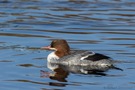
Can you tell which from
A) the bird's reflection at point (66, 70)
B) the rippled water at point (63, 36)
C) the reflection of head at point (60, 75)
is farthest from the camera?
the bird's reflection at point (66, 70)

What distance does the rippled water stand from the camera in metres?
14.4

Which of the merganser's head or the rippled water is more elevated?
the merganser's head

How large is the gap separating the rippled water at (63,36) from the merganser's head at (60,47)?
36 centimetres

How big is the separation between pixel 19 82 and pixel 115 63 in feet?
9.63

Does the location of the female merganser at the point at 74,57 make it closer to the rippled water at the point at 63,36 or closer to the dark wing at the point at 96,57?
the dark wing at the point at 96,57

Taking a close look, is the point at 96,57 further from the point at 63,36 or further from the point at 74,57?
the point at 63,36

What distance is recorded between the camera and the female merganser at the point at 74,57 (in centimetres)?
1622

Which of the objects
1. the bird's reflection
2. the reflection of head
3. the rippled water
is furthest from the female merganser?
the reflection of head

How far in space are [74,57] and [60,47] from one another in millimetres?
597

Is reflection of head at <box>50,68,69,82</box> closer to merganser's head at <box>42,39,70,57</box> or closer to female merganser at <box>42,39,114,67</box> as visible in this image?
female merganser at <box>42,39,114,67</box>

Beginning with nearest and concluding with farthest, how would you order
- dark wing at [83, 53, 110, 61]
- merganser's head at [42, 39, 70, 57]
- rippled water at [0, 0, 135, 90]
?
rippled water at [0, 0, 135, 90], dark wing at [83, 53, 110, 61], merganser's head at [42, 39, 70, 57]

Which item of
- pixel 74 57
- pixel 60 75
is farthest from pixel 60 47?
pixel 60 75

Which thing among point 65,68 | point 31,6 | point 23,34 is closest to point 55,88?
point 65,68

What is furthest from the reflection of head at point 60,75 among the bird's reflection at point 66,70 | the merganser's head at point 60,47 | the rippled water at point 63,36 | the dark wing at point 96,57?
the merganser's head at point 60,47
